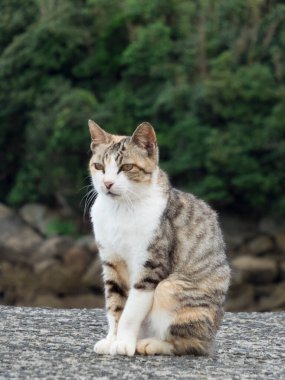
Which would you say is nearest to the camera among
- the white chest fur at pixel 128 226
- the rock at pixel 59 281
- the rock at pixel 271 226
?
the white chest fur at pixel 128 226

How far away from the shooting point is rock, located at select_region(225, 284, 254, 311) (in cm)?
2473

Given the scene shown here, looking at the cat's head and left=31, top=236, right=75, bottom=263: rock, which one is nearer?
the cat's head

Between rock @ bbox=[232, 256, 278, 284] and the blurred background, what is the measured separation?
3 cm

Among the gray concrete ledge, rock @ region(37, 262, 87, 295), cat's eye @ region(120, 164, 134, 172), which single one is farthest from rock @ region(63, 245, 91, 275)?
cat's eye @ region(120, 164, 134, 172)

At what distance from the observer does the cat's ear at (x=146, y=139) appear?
26.7ft

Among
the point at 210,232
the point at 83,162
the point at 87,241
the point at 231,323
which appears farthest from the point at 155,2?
the point at 210,232

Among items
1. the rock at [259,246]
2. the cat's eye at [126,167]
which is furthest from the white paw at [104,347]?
the rock at [259,246]

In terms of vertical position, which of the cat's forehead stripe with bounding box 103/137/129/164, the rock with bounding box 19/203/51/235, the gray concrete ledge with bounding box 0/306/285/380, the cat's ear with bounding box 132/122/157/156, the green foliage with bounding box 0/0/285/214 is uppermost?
the green foliage with bounding box 0/0/285/214

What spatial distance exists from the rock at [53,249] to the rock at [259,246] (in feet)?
14.1

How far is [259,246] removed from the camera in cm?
2514

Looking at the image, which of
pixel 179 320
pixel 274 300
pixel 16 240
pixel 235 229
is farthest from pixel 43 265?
pixel 179 320

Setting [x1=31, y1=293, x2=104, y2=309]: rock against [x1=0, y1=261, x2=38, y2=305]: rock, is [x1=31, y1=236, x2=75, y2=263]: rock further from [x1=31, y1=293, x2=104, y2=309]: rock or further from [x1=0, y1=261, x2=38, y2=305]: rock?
[x1=31, y1=293, x2=104, y2=309]: rock

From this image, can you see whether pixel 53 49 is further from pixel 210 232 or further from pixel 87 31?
pixel 210 232

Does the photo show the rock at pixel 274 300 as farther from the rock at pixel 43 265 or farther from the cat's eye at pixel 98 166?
the cat's eye at pixel 98 166
